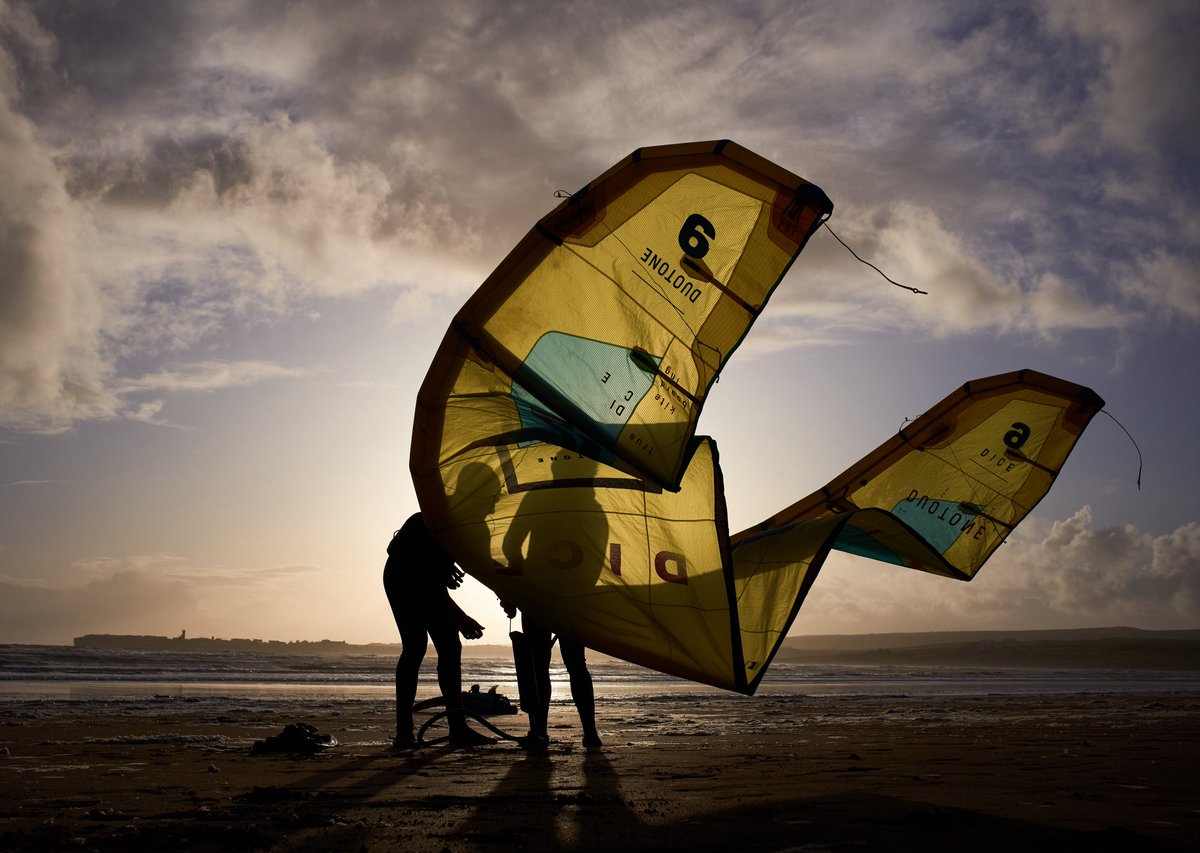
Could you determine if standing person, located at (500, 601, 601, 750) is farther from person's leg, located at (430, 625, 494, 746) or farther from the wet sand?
person's leg, located at (430, 625, 494, 746)

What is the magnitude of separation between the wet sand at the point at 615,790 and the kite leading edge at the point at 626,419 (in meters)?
0.99

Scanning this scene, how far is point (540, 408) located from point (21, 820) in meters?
3.51

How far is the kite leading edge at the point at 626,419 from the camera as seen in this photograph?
5980 millimetres

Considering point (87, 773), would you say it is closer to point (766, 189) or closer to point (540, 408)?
point (540, 408)

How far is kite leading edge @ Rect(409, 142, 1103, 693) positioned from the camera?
598 centimetres

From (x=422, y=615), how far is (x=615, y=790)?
2.63m

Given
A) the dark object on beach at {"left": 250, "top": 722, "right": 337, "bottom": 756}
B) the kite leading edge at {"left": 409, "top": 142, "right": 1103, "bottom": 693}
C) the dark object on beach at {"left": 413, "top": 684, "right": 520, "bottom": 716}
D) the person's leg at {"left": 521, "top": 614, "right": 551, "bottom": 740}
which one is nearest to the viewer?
the kite leading edge at {"left": 409, "top": 142, "right": 1103, "bottom": 693}

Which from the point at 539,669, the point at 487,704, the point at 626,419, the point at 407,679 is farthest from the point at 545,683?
the point at 487,704

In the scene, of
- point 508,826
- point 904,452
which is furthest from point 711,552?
point 904,452

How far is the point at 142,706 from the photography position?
38.3ft

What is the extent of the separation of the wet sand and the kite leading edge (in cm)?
99

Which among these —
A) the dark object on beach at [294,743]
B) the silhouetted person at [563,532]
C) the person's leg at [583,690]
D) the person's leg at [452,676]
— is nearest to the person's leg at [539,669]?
the person's leg at [583,690]

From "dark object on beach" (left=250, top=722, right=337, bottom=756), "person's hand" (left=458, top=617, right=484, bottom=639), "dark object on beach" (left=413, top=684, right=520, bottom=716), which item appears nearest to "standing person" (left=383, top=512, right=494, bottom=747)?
"person's hand" (left=458, top=617, right=484, bottom=639)

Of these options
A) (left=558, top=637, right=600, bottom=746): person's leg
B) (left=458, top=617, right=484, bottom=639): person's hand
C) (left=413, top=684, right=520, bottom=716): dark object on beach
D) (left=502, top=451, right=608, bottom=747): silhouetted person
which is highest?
(left=502, top=451, right=608, bottom=747): silhouetted person
